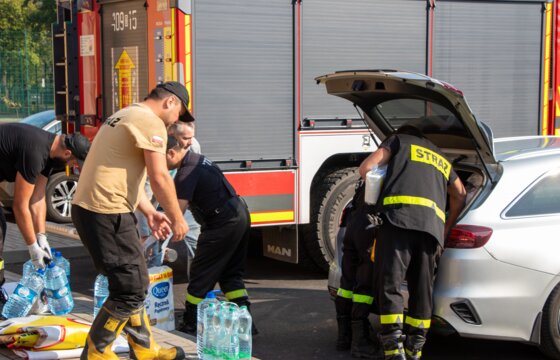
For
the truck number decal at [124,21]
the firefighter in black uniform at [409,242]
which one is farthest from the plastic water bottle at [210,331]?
the truck number decal at [124,21]

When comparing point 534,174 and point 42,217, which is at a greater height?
point 534,174

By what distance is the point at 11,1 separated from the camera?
42562mm

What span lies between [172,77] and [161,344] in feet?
9.05

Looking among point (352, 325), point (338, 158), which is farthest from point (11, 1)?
point (352, 325)

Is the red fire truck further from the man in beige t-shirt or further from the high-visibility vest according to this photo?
the man in beige t-shirt

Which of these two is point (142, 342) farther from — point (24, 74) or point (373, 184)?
point (24, 74)

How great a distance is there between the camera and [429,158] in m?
5.45

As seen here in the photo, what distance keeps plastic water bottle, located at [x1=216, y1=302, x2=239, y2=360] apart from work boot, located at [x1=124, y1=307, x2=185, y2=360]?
0.29 metres

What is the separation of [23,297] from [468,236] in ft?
11.0

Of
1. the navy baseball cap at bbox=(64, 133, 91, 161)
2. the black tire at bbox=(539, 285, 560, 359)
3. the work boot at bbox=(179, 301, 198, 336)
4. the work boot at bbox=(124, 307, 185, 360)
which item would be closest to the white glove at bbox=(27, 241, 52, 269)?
the navy baseball cap at bbox=(64, 133, 91, 161)

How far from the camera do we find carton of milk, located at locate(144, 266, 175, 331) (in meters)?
6.31

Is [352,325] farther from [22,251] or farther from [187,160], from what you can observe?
[22,251]

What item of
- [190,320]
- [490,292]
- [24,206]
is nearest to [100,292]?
[190,320]

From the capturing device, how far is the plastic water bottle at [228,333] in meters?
5.32
